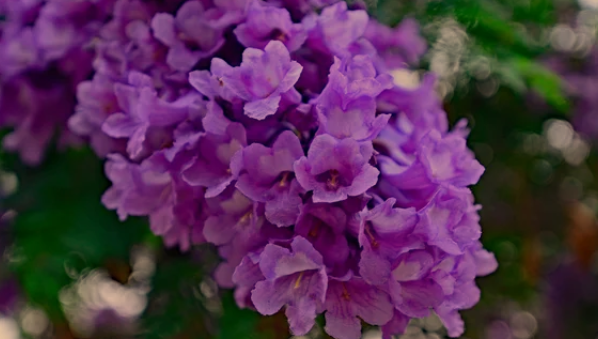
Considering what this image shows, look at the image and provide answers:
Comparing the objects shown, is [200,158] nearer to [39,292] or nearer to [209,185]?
[209,185]

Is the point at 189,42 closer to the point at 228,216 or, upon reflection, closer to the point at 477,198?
the point at 228,216

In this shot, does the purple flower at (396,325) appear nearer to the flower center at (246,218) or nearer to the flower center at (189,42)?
the flower center at (246,218)

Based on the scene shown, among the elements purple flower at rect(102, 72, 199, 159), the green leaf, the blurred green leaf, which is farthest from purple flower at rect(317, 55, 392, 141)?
the blurred green leaf

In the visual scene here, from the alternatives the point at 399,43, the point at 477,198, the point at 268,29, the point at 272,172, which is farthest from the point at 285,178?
the point at 477,198

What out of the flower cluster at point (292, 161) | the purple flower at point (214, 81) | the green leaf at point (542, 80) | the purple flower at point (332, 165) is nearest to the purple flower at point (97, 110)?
the flower cluster at point (292, 161)

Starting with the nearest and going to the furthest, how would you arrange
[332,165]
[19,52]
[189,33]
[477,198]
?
[332,165] < [189,33] < [19,52] < [477,198]

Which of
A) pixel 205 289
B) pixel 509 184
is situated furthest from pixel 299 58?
pixel 509 184

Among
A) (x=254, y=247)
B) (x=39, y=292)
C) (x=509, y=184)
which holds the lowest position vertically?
(x=509, y=184)

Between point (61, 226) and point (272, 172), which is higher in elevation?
point (272, 172)
